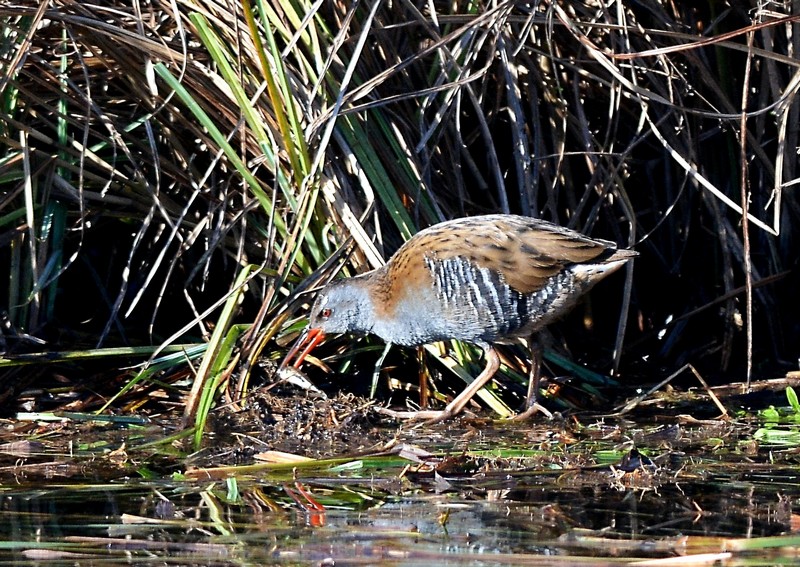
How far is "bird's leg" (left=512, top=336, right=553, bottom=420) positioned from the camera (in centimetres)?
420

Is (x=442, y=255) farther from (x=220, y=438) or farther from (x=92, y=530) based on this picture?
(x=92, y=530)

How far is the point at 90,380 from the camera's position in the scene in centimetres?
439

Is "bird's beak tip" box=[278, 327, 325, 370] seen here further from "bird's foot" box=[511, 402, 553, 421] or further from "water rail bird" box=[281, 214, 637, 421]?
"bird's foot" box=[511, 402, 553, 421]

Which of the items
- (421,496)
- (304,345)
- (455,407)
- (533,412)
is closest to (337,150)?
(304,345)

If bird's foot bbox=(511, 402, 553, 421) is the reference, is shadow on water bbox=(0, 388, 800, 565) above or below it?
below

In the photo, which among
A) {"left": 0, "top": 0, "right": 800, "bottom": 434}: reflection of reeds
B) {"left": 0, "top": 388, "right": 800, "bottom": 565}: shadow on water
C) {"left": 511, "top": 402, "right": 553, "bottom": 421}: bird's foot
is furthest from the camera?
{"left": 0, "top": 0, "right": 800, "bottom": 434}: reflection of reeds

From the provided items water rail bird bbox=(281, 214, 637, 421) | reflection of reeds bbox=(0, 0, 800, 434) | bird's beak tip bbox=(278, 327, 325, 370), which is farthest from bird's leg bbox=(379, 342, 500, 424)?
reflection of reeds bbox=(0, 0, 800, 434)

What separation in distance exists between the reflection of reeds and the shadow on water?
2.01ft

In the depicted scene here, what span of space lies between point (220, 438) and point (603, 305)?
1.97m

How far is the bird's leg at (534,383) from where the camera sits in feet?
13.8

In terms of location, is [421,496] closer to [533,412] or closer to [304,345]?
[533,412]

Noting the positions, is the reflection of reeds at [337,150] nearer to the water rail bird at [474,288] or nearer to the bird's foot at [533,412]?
the water rail bird at [474,288]

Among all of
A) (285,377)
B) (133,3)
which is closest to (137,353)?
(285,377)

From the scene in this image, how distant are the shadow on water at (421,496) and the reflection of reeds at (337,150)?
0.61m
